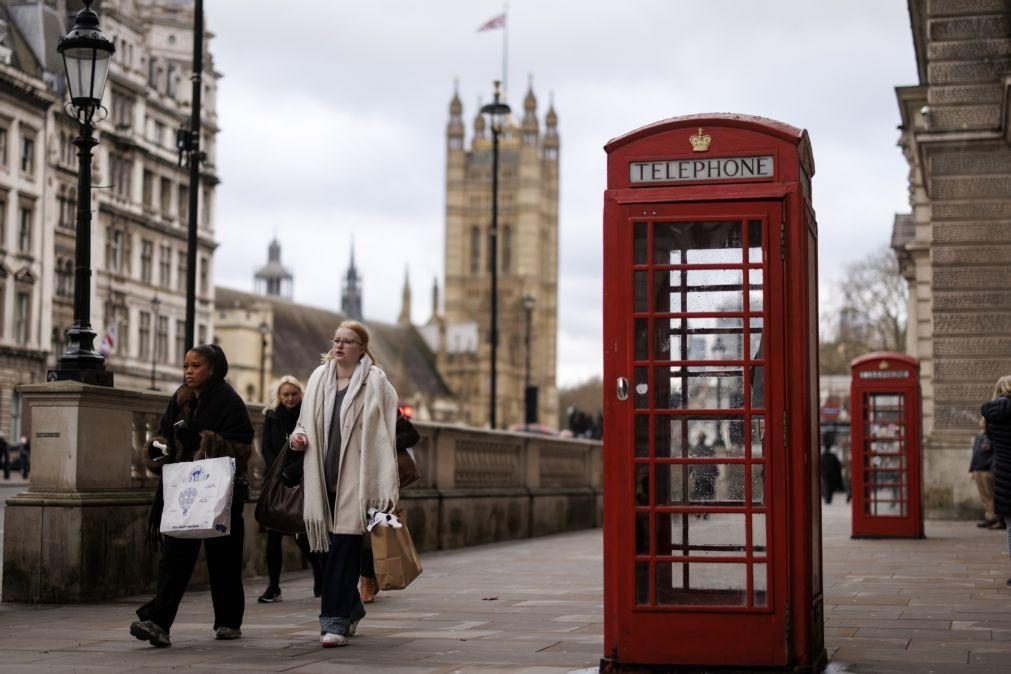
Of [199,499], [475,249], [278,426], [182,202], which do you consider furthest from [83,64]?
[475,249]

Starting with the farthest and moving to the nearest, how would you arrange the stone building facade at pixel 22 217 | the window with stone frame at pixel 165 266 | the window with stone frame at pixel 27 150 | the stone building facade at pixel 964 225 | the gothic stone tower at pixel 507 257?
1. the gothic stone tower at pixel 507 257
2. the window with stone frame at pixel 165 266
3. the window with stone frame at pixel 27 150
4. the stone building facade at pixel 22 217
5. the stone building facade at pixel 964 225

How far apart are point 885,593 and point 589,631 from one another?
336 centimetres

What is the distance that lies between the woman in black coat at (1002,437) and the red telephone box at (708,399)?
5461 millimetres

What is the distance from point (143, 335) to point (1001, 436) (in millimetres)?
56059

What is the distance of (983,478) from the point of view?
861 inches

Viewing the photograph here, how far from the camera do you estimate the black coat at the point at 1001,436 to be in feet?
39.9

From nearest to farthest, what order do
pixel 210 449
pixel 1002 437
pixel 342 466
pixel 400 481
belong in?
pixel 342 466 < pixel 210 449 < pixel 400 481 < pixel 1002 437

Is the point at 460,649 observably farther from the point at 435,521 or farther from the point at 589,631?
the point at 435,521

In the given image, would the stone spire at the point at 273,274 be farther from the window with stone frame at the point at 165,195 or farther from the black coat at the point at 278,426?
the black coat at the point at 278,426

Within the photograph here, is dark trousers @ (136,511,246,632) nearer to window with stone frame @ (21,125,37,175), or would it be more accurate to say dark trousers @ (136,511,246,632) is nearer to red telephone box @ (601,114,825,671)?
red telephone box @ (601,114,825,671)

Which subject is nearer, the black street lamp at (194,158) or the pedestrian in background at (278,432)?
the pedestrian in background at (278,432)

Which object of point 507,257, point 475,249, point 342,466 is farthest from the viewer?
point 475,249

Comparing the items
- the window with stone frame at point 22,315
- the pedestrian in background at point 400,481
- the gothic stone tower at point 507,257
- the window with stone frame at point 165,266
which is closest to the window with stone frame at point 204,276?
the window with stone frame at point 165,266

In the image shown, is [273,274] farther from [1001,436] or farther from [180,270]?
[1001,436]
